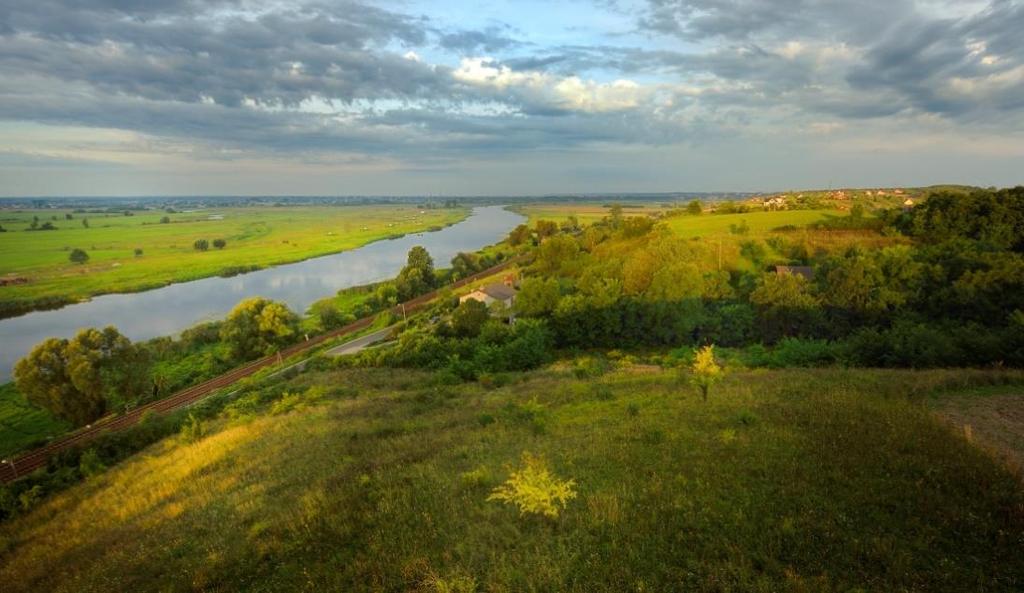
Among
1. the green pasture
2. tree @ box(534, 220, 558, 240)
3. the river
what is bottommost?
the river

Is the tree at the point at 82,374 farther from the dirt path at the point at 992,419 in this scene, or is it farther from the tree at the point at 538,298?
the dirt path at the point at 992,419

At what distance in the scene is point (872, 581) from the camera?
235 inches

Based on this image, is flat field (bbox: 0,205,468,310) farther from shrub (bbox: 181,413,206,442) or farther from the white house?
the white house

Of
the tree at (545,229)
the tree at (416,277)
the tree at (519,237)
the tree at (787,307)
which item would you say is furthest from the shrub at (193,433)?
the tree at (545,229)

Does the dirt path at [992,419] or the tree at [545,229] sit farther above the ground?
the tree at [545,229]

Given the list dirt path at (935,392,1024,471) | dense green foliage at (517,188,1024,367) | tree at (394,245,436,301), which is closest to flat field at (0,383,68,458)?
dense green foliage at (517,188,1024,367)

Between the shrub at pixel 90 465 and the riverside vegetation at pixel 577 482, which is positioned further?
the shrub at pixel 90 465

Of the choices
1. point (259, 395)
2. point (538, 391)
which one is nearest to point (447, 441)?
point (538, 391)

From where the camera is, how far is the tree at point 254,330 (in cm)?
4334

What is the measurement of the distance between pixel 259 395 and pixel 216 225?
5783 inches

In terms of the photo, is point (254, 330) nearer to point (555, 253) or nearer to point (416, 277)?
point (416, 277)

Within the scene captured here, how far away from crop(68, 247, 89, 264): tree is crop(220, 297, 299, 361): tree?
4387 cm

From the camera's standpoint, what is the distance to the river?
48.8 m

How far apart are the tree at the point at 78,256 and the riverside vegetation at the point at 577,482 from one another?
6083 centimetres
